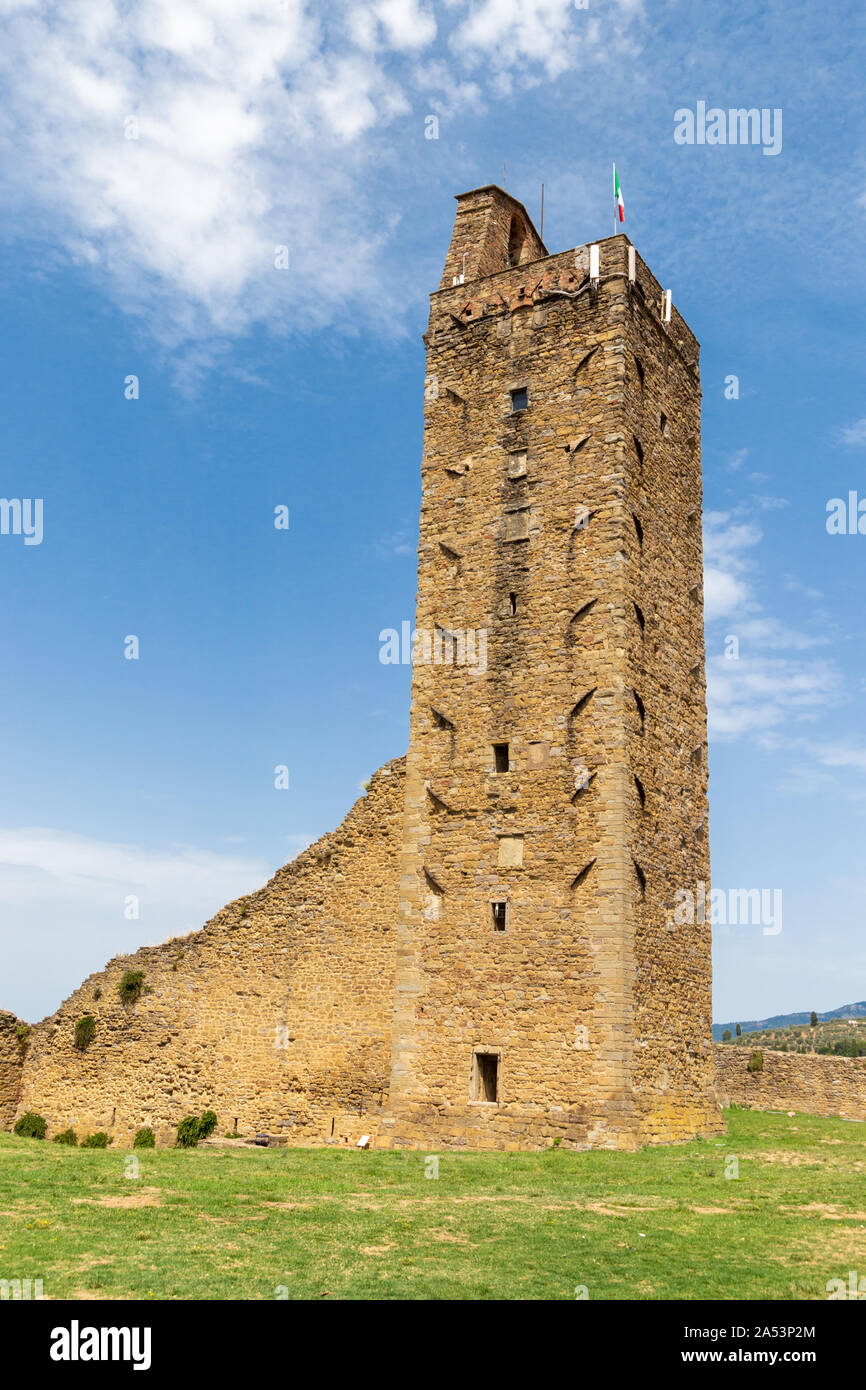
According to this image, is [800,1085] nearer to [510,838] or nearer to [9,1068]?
[510,838]

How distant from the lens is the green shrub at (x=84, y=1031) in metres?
24.7

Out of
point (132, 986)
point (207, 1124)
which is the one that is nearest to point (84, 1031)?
point (132, 986)

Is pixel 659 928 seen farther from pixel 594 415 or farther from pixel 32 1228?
pixel 32 1228

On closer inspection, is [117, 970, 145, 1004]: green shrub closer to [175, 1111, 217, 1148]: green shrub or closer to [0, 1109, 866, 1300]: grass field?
[175, 1111, 217, 1148]: green shrub

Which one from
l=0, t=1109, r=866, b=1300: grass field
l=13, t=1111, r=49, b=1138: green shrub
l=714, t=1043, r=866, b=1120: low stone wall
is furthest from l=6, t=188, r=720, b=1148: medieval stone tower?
l=714, t=1043, r=866, b=1120: low stone wall

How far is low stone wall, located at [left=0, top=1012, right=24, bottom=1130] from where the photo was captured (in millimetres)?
25328

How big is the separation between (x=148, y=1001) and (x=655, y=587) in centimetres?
1434

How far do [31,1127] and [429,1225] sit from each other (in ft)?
55.1

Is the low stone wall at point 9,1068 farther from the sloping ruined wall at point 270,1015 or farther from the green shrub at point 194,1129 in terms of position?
the green shrub at point 194,1129

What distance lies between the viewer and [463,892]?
19.3 m

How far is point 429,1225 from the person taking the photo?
10664mm

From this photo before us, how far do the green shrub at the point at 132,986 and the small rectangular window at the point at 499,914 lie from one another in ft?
31.9

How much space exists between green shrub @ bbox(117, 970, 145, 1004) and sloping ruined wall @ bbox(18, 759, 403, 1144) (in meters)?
0.13

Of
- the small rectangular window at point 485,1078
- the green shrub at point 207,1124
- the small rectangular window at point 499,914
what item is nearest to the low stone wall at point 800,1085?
the small rectangular window at point 485,1078
